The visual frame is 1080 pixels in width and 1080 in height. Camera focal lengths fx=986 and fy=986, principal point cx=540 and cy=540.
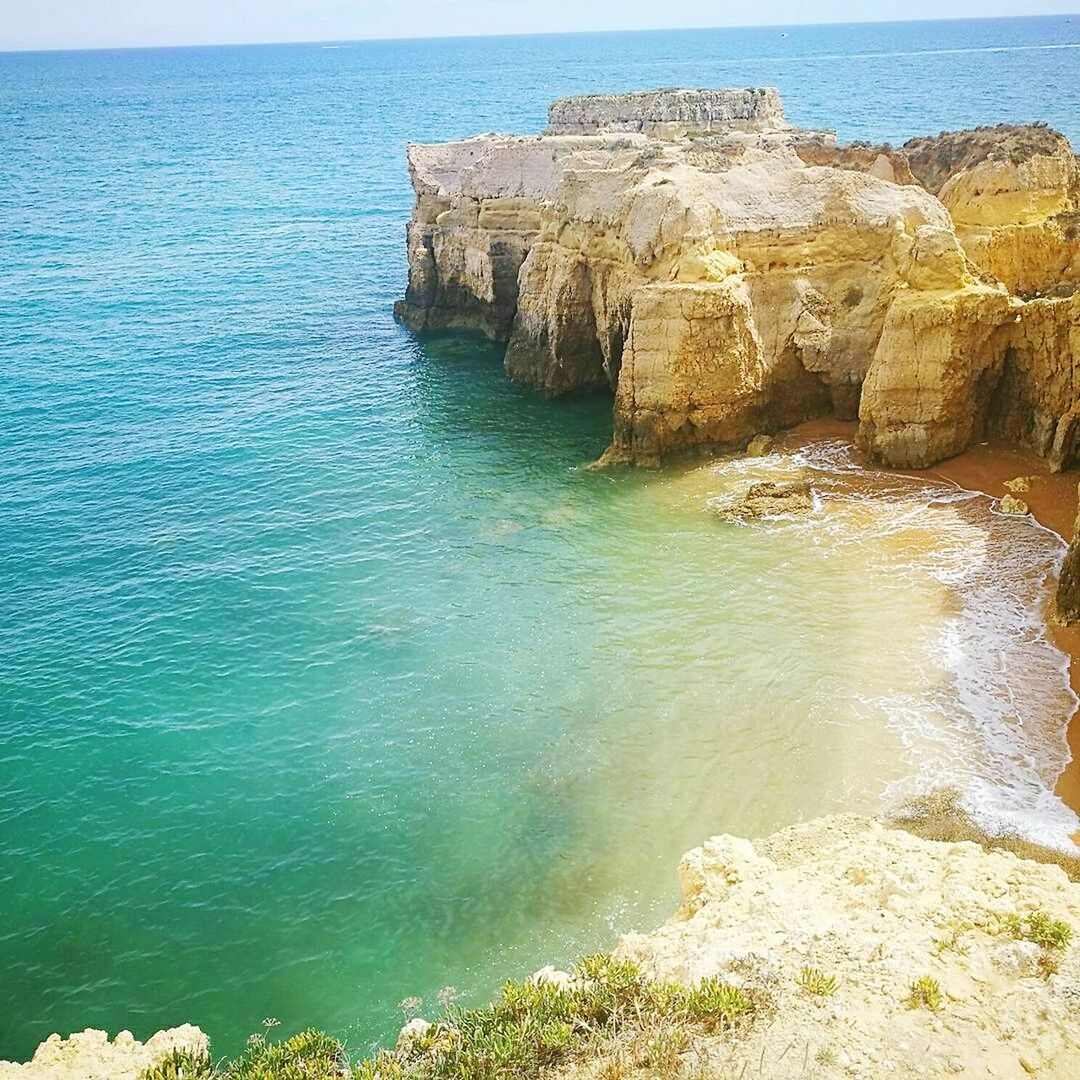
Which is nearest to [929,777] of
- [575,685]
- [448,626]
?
[575,685]

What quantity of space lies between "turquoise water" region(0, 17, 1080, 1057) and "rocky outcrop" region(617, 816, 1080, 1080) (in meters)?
3.34

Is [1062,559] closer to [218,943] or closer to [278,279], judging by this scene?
[218,943]

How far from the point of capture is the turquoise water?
50.7 ft

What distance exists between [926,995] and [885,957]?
619 millimetres

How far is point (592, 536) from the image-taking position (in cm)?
2648

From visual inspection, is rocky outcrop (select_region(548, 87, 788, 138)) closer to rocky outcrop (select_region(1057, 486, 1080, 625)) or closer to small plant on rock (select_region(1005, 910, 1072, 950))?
rocky outcrop (select_region(1057, 486, 1080, 625))

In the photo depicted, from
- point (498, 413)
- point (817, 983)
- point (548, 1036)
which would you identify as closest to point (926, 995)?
point (817, 983)

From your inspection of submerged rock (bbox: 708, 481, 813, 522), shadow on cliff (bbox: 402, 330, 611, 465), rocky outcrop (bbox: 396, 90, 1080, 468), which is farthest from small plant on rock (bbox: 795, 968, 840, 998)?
shadow on cliff (bbox: 402, 330, 611, 465)

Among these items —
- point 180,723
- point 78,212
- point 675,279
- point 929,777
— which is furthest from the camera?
point 78,212

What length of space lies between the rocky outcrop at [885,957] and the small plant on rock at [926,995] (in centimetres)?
1

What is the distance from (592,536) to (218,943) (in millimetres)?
14342

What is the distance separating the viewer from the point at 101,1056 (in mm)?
11359

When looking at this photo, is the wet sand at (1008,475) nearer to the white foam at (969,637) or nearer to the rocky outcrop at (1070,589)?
the white foam at (969,637)

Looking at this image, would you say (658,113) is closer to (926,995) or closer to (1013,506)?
(1013,506)
